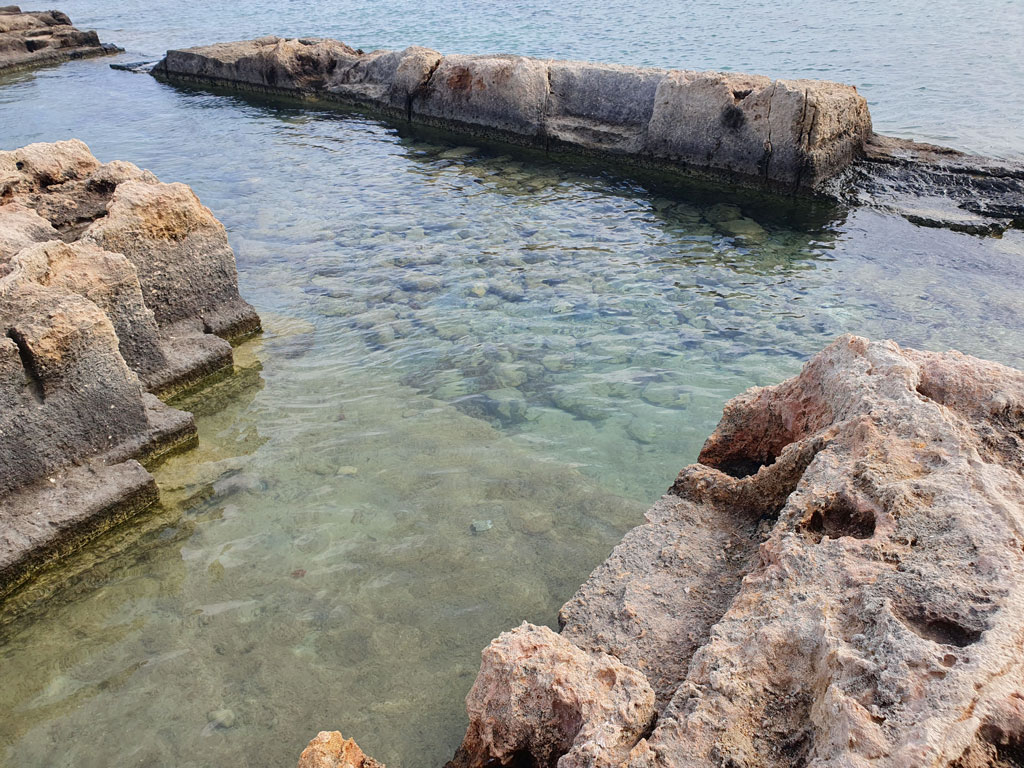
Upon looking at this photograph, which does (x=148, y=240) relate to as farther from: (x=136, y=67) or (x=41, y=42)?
(x=41, y=42)

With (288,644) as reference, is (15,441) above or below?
above

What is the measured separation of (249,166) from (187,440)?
752 centimetres

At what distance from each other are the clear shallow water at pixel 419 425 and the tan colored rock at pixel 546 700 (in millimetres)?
814

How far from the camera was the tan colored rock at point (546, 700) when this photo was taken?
2199 mm

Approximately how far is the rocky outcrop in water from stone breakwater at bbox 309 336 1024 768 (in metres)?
23.0

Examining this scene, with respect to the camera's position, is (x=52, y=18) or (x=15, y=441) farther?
(x=52, y=18)

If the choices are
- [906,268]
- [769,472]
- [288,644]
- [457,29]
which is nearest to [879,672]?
[769,472]

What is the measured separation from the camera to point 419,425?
530cm

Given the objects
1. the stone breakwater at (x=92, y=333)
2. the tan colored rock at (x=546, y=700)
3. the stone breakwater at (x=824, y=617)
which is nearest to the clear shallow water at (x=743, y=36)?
the stone breakwater at (x=824, y=617)

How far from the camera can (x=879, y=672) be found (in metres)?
1.88

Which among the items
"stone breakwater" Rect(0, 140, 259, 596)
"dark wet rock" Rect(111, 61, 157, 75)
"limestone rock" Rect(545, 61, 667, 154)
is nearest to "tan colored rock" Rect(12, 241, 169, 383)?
"stone breakwater" Rect(0, 140, 259, 596)

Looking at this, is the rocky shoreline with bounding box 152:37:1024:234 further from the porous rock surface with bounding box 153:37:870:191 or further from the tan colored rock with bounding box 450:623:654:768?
the tan colored rock with bounding box 450:623:654:768

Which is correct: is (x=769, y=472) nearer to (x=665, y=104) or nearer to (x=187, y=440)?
(x=187, y=440)

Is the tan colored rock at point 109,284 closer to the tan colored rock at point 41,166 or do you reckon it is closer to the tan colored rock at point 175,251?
the tan colored rock at point 175,251
